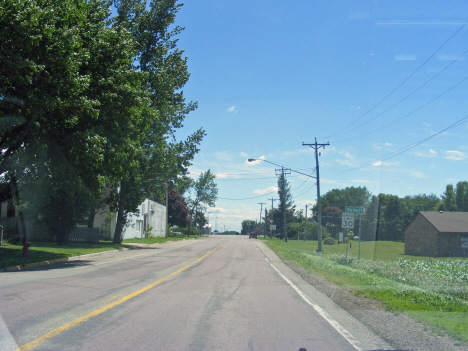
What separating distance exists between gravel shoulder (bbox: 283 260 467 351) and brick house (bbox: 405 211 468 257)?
26676 mm

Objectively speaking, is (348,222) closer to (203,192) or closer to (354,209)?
(354,209)

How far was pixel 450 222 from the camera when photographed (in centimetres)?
3725

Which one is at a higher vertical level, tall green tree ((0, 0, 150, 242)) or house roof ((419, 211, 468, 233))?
tall green tree ((0, 0, 150, 242))

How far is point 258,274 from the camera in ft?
51.6

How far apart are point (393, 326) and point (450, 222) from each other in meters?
34.3

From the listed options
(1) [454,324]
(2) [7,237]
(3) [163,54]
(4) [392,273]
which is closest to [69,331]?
(1) [454,324]

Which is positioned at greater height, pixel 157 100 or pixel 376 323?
pixel 157 100

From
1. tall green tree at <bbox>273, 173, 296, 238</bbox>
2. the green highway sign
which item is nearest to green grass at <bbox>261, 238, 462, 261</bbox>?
the green highway sign

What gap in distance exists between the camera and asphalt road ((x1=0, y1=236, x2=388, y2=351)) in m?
6.05

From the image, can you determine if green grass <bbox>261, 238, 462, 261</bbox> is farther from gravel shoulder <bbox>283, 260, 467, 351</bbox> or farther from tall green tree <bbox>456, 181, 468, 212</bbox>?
gravel shoulder <bbox>283, 260, 467, 351</bbox>

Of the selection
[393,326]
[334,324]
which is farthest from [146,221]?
[393,326]

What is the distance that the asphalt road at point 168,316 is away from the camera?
605cm

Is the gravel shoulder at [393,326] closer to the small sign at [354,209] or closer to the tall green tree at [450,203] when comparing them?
the small sign at [354,209]

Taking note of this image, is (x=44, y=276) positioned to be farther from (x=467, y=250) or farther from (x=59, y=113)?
(x=467, y=250)
